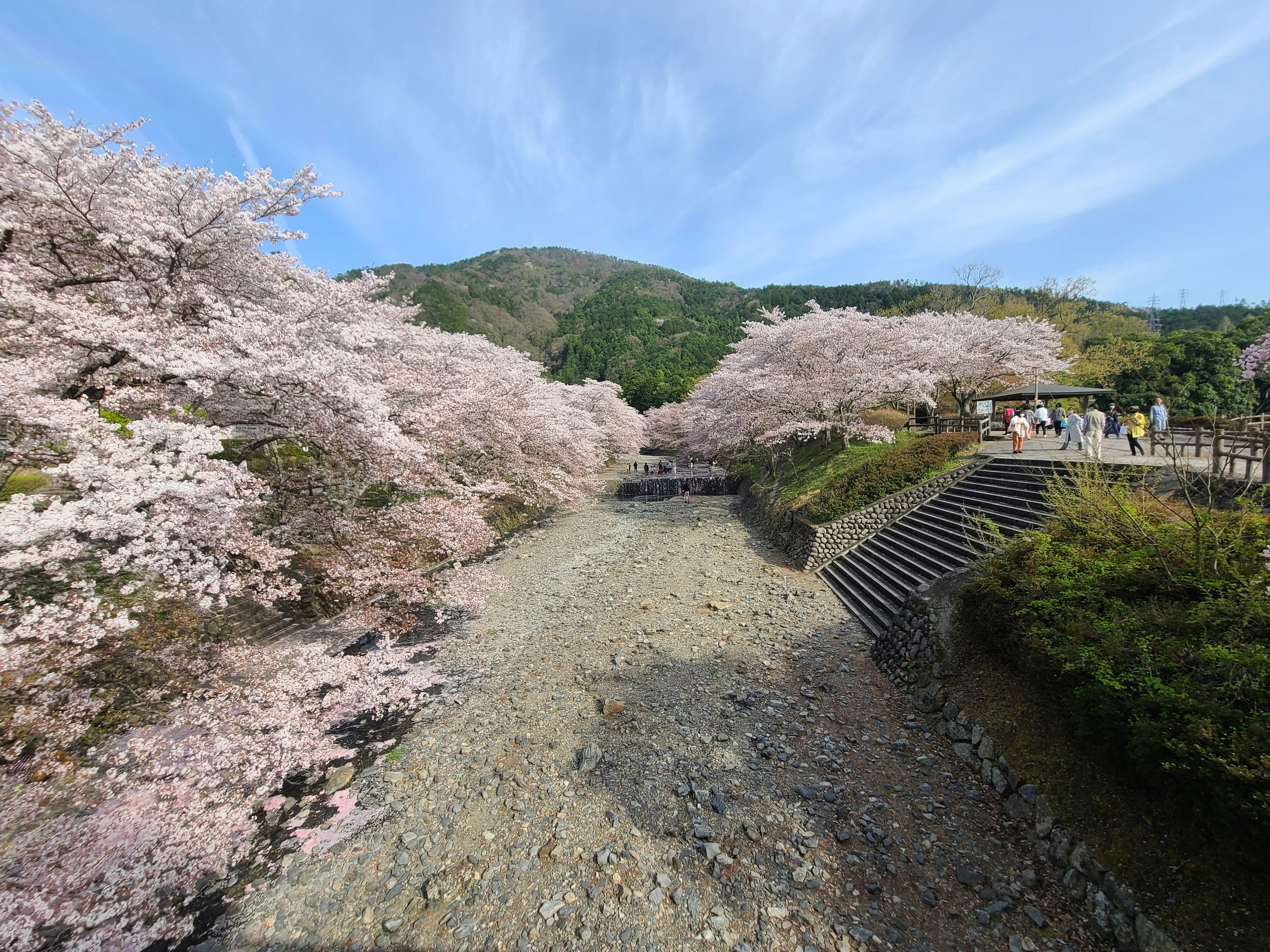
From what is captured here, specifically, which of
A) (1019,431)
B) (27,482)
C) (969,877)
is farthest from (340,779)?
(1019,431)

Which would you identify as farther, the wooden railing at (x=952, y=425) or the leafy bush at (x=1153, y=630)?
the wooden railing at (x=952, y=425)

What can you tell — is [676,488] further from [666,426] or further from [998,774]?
[998,774]

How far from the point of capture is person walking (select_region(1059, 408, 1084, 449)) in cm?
1475

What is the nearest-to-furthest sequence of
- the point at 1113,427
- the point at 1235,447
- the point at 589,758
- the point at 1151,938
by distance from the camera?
the point at 1151,938, the point at 1235,447, the point at 589,758, the point at 1113,427

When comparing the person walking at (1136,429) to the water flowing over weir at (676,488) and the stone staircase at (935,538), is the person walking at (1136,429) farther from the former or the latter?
the water flowing over weir at (676,488)

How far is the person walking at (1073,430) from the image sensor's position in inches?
581

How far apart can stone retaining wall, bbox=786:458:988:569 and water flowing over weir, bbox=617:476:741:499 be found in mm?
17336

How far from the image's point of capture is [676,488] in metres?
33.0

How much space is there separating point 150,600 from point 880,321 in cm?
2473

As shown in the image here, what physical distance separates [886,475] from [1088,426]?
525 centimetres

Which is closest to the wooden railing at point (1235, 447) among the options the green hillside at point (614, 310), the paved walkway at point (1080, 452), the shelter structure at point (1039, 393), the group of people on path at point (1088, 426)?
the paved walkway at point (1080, 452)

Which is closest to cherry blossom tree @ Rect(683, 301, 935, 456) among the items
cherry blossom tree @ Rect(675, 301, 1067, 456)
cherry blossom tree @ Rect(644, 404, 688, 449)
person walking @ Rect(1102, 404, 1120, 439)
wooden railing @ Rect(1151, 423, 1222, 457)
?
cherry blossom tree @ Rect(675, 301, 1067, 456)

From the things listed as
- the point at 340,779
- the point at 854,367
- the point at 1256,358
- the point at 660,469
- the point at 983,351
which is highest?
the point at 983,351

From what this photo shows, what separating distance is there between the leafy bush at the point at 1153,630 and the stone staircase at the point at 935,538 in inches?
76.6
